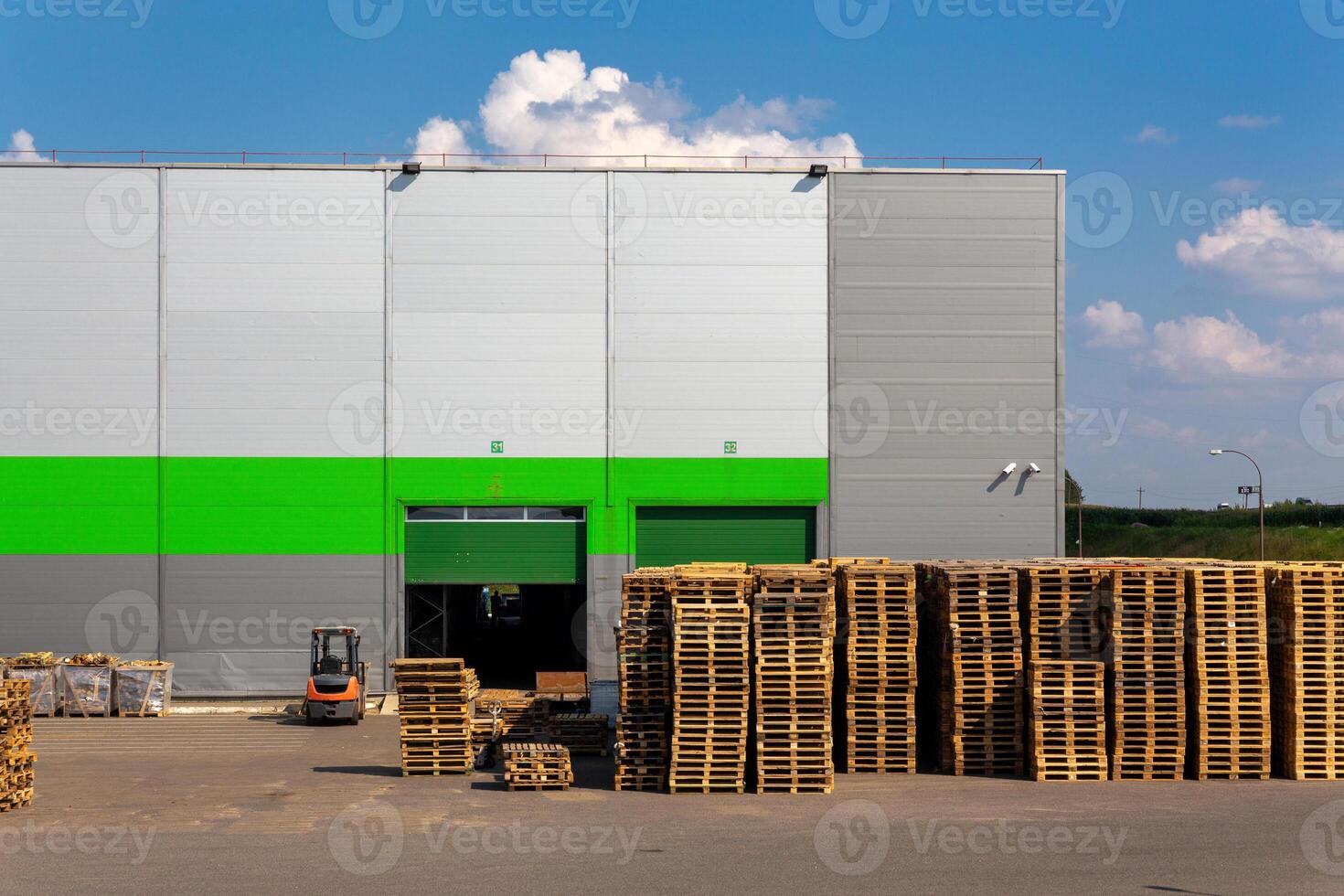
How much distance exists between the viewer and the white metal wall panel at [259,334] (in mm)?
30000

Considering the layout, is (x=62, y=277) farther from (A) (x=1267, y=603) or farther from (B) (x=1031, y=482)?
(A) (x=1267, y=603)

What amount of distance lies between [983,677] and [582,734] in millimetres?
7068

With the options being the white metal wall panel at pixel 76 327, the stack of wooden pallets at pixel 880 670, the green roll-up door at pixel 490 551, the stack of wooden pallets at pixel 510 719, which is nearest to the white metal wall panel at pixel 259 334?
the white metal wall panel at pixel 76 327

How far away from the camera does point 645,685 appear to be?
62.7ft

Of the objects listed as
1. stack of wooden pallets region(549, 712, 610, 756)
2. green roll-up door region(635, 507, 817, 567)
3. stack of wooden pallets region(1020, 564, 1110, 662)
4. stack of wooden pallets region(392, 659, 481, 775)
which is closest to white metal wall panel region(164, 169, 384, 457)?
green roll-up door region(635, 507, 817, 567)

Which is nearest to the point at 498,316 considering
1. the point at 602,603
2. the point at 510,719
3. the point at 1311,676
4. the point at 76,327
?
the point at 602,603

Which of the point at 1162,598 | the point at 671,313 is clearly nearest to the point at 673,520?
the point at 671,313

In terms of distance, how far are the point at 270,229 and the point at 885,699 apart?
19.3 m

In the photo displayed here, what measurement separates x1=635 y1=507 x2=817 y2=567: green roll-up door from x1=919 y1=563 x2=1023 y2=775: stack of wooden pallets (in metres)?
11.0

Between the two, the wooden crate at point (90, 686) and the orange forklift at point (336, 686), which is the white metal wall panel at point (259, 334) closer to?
the orange forklift at point (336, 686)

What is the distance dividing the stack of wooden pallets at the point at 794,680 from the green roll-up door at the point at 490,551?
12.2 metres

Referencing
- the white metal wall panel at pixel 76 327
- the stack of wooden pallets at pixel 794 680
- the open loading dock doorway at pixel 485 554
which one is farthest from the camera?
the open loading dock doorway at pixel 485 554

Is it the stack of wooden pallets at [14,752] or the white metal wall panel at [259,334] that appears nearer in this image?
the stack of wooden pallets at [14,752]

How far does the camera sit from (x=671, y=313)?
1194 inches
